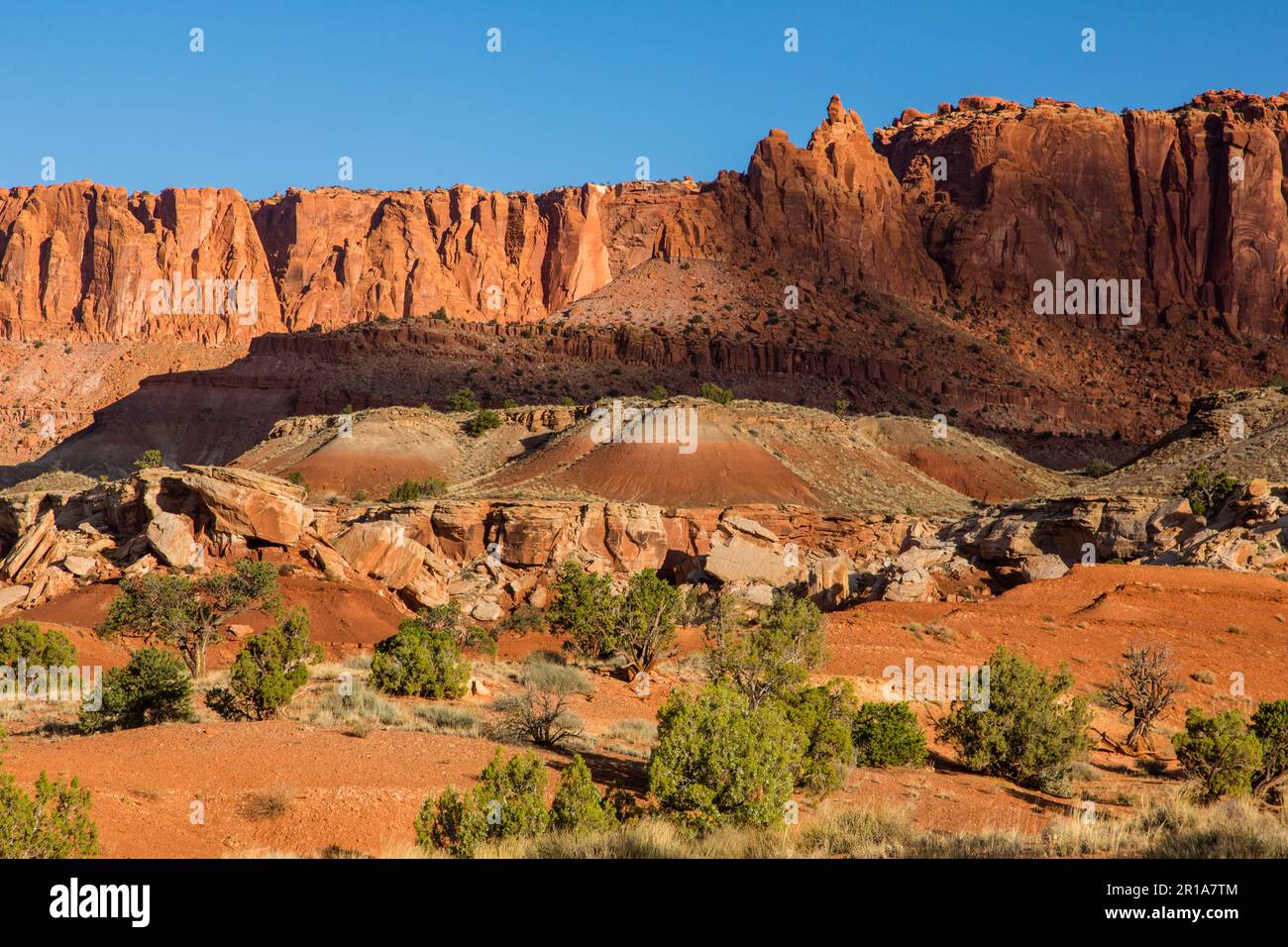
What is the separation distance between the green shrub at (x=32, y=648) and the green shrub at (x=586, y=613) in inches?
433

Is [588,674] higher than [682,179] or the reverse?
the reverse

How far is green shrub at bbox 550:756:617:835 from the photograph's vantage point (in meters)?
9.80

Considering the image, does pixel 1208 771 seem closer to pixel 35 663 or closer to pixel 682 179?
pixel 35 663

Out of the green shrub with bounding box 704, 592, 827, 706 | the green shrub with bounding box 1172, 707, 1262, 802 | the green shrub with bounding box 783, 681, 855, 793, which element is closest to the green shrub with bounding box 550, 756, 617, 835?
the green shrub with bounding box 783, 681, 855, 793

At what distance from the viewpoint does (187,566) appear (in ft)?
105

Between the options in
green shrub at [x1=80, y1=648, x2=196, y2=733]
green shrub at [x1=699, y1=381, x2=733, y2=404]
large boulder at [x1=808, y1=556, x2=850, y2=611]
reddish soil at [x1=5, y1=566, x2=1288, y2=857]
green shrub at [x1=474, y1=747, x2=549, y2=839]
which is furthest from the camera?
green shrub at [x1=699, y1=381, x2=733, y2=404]

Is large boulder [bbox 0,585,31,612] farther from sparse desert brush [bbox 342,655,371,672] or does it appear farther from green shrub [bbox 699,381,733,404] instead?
green shrub [bbox 699,381,733,404]

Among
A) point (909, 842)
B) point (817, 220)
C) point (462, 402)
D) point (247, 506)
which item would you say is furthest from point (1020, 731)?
point (817, 220)

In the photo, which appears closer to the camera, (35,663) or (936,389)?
(35,663)

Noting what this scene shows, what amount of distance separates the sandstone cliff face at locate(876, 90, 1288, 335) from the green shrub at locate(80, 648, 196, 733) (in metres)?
116

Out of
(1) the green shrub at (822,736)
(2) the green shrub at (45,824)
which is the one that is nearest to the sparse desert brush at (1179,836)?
(1) the green shrub at (822,736)
